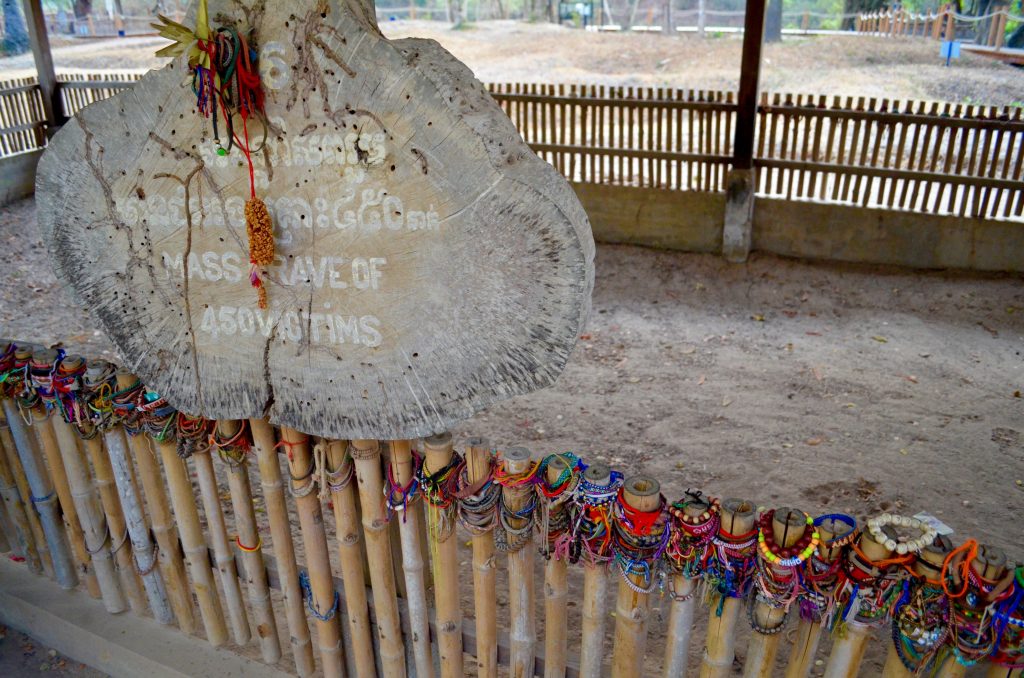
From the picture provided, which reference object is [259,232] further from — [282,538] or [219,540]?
[219,540]

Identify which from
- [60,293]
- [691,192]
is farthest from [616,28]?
[60,293]

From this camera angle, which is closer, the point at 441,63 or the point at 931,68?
the point at 441,63

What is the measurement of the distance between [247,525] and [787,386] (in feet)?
13.2

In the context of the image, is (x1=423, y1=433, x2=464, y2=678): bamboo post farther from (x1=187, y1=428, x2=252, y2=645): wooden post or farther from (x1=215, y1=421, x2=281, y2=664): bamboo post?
(x1=187, y1=428, x2=252, y2=645): wooden post

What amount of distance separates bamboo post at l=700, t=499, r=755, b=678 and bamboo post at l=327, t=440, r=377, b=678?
1089 mm

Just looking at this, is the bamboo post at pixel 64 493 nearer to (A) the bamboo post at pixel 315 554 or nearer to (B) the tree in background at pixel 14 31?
(A) the bamboo post at pixel 315 554

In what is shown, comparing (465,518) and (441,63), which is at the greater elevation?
(441,63)

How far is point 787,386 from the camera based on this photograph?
18.0 ft

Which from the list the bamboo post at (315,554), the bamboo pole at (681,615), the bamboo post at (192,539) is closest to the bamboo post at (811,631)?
the bamboo pole at (681,615)

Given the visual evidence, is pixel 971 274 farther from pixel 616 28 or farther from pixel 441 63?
pixel 616 28

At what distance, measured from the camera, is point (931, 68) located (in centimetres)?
1681

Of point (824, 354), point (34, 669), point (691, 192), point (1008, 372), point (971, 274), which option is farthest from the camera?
point (691, 192)

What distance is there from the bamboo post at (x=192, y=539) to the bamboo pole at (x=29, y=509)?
2.41ft

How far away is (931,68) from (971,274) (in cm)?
1237
